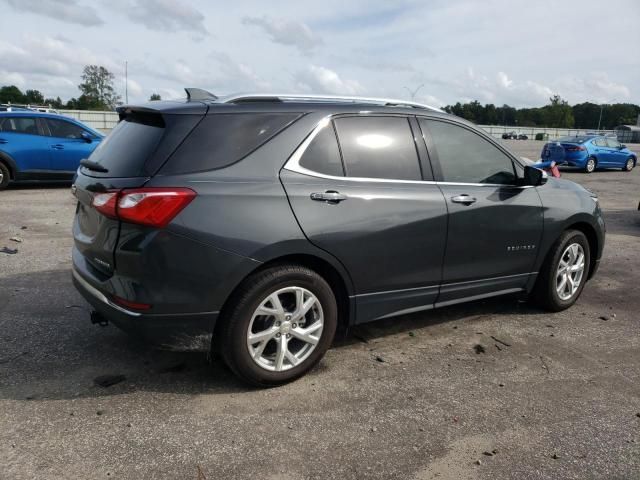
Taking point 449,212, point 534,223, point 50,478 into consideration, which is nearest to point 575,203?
point 534,223

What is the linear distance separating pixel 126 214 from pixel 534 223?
3.33 m

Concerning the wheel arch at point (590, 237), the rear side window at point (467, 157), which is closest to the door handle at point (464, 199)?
the rear side window at point (467, 157)

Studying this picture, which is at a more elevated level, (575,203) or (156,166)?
(156,166)

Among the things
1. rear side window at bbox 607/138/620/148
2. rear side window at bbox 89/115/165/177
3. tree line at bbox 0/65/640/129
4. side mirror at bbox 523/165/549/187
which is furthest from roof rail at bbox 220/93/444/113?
tree line at bbox 0/65/640/129

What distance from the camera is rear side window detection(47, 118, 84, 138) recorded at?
11758 millimetres

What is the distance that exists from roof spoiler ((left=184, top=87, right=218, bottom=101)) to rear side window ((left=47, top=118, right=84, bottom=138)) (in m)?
9.31

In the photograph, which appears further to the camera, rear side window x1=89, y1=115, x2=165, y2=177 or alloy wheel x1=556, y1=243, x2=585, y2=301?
alloy wheel x1=556, y1=243, x2=585, y2=301

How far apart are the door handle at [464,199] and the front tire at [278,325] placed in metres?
1.26

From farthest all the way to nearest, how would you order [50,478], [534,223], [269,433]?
1. [534,223]
2. [269,433]
3. [50,478]

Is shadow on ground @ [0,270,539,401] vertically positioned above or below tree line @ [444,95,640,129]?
below

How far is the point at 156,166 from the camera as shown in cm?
312

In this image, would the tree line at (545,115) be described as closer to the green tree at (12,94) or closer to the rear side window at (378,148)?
the green tree at (12,94)

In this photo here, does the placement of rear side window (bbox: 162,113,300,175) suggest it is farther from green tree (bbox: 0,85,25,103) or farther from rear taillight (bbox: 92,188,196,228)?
green tree (bbox: 0,85,25,103)

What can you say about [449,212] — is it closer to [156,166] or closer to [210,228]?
[210,228]
